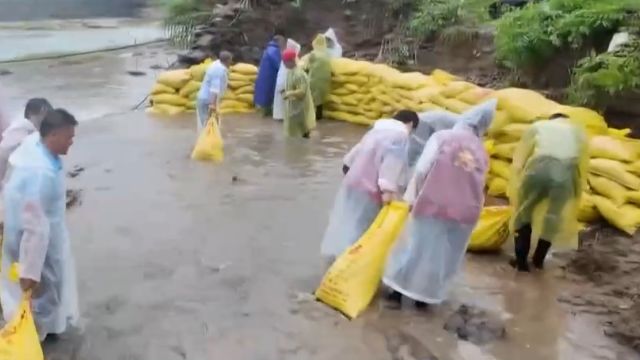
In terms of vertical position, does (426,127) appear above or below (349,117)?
above

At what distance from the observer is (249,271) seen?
5828 mm

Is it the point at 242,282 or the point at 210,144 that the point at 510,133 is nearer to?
the point at 242,282

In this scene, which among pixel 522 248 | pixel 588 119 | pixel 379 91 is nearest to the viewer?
pixel 522 248

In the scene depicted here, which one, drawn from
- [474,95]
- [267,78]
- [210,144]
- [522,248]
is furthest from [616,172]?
[267,78]

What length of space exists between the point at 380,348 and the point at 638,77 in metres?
3.87

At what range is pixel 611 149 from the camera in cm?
665

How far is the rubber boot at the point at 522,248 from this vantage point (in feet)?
19.2

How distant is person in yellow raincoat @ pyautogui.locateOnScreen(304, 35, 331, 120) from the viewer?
11.8 m

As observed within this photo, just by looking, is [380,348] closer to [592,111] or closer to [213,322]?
[213,322]

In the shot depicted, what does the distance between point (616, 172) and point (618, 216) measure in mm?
325

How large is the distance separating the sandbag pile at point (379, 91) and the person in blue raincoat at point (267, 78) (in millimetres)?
798

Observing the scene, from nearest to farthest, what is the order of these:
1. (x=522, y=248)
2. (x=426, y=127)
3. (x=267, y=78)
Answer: (x=426, y=127)
(x=522, y=248)
(x=267, y=78)

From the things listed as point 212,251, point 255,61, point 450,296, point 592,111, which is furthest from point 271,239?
point 255,61

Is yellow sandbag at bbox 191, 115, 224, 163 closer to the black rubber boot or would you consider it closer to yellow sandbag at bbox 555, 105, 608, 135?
yellow sandbag at bbox 555, 105, 608, 135
